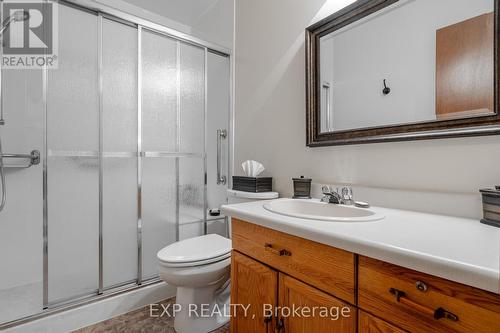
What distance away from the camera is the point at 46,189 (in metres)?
1.46

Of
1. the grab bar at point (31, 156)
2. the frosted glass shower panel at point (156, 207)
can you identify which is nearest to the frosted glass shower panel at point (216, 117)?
the frosted glass shower panel at point (156, 207)

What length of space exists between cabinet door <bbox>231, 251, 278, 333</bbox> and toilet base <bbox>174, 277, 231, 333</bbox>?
0.38m

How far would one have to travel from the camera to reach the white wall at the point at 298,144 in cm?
98

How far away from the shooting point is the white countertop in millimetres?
519

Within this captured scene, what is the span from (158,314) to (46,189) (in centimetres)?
106

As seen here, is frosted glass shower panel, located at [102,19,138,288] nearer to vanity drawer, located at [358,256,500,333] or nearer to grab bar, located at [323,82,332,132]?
grab bar, located at [323,82,332,132]

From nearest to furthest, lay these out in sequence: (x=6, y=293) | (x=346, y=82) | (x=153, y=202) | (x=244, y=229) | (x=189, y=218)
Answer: (x=244, y=229)
(x=346, y=82)
(x=6, y=293)
(x=153, y=202)
(x=189, y=218)

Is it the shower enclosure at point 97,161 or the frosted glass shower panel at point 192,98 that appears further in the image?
the frosted glass shower panel at point 192,98

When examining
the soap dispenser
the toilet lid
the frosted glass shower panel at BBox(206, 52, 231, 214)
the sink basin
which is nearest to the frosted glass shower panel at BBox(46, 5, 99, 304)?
the toilet lid

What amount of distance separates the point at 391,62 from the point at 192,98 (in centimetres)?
144

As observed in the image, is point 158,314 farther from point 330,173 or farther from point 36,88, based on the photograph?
point 36,88

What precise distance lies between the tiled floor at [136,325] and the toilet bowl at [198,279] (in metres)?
0.10

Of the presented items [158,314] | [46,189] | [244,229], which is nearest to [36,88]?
[46,189]

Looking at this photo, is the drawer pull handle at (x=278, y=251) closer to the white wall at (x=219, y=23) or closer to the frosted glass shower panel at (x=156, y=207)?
the frosted glass shower panel at (x=156, y=207)
